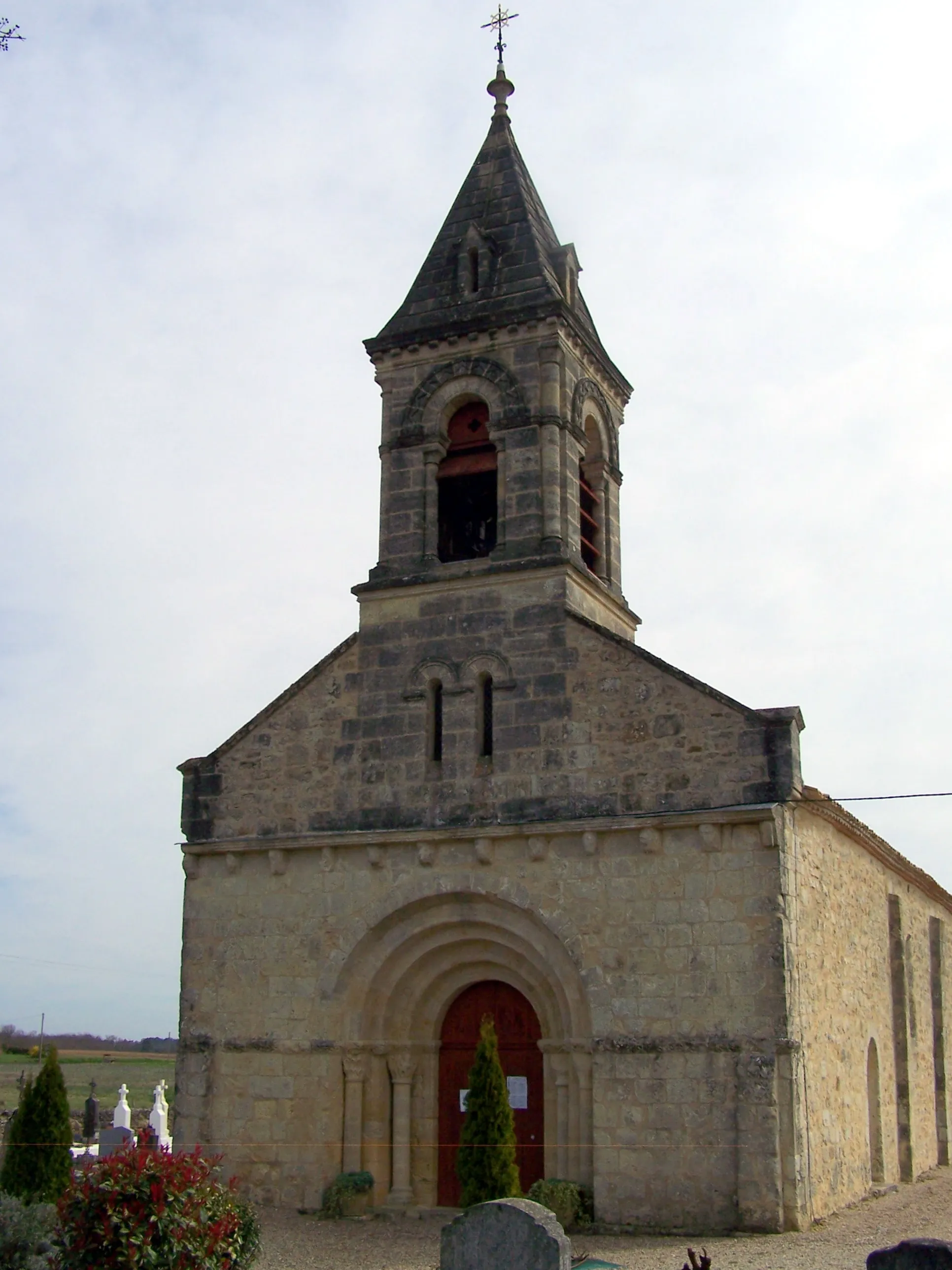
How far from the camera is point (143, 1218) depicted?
9.30 m

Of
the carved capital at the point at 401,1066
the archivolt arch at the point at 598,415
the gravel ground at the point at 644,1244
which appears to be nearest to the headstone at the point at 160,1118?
the carved capital at the point at 401,1066

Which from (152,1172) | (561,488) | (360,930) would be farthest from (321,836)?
(152,1172)

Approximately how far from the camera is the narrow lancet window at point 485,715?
16141 mm

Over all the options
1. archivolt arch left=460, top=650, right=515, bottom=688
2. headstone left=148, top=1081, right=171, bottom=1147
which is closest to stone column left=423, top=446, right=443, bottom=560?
archivolt arch left=460, top=650, right=515, bottom=688

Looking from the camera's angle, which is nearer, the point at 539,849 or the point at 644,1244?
the point at 644,1244

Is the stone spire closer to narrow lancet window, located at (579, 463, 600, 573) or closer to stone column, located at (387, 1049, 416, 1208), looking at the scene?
narrow lancet window, located at (579, 463, 600, 573)

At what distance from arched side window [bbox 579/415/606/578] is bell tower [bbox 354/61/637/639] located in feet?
0.06

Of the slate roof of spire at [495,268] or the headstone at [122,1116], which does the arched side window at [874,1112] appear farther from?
the headstone at [122,1116]

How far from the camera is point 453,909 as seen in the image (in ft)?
51.6

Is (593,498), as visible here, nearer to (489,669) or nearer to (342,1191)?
(489,669)

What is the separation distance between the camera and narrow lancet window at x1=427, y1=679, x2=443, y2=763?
16359 millimetres

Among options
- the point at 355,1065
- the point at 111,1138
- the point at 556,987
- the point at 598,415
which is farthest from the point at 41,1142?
the point at 598,415

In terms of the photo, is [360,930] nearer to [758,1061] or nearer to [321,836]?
[321,836]

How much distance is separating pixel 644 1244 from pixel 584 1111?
1602 millimetres
